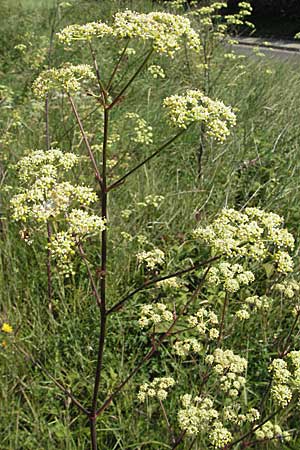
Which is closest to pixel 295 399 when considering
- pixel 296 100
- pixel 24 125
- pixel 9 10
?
pixel 24 125

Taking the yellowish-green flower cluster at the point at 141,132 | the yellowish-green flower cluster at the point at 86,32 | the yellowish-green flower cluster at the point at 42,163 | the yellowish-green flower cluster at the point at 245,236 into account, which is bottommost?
the yellowish-green flower cluster at the point at 141,132

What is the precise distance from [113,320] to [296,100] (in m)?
3.96

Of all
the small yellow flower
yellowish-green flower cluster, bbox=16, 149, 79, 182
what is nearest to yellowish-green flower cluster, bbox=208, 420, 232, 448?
yellowish-green flower cluster, bbox=16, 149, 79, 182

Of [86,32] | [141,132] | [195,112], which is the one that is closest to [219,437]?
[195,112]

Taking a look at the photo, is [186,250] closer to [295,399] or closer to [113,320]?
[113,320]

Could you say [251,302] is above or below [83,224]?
below

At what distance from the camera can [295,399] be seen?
2646mm

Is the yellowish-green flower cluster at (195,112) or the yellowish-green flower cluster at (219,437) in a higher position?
the yellowish-green flower cluster at (195,112)

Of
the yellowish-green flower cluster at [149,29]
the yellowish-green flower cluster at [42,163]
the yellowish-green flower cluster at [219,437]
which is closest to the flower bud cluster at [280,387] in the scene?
the yellowish-green flower cluster at [219,437]

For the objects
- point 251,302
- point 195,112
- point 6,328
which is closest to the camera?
point 195,112

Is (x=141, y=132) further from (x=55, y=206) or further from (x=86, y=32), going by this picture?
Result: (x=55, y=206)

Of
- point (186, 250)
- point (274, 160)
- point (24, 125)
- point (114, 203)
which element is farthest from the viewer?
point (24, 125)

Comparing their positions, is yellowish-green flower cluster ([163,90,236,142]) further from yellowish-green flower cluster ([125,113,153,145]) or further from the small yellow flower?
the small yellow flower

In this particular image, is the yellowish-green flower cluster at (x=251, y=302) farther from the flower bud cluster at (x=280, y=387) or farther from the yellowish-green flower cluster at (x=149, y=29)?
the yellowish-green flower cluster at (x=149, y=29)
